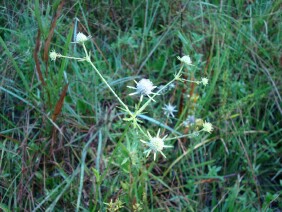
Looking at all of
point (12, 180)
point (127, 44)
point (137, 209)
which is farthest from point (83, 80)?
point (137, 209)

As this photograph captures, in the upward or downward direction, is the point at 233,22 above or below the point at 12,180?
above

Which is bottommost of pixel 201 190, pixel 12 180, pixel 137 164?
pixel 201 190

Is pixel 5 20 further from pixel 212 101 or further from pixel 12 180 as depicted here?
pixel 212 101

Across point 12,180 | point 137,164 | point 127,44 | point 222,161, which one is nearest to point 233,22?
point 127,44

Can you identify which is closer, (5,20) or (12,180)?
(12,180)

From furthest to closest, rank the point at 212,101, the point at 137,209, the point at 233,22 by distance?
the point at 233,22 → the point at 212,101 → the point at 137,209

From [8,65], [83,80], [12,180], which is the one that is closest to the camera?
[12,180]

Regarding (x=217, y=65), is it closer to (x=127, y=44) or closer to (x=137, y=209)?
(x=127, y=44)
